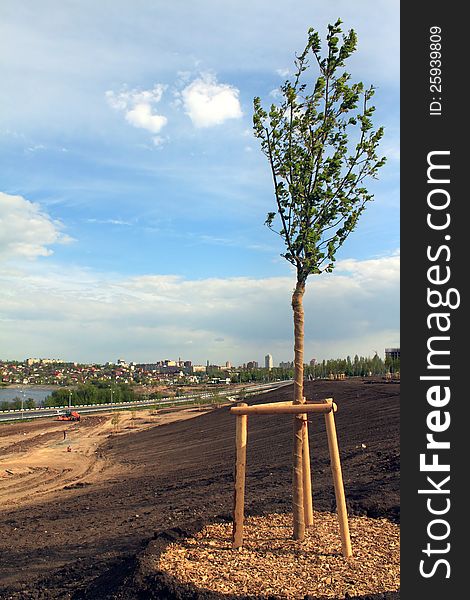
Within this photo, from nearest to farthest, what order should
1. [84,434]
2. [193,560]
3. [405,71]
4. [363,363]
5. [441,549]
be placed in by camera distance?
[441,549]
[405,71]
[193,560]
[84,434]
[363,363]

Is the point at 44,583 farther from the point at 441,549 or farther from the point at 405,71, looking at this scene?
the point at 405,71

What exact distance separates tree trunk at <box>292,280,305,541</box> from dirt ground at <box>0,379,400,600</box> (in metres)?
1.59

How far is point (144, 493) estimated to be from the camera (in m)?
14.4

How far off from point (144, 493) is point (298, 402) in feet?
30.2

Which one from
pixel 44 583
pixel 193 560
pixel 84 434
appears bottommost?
pixel 84 434

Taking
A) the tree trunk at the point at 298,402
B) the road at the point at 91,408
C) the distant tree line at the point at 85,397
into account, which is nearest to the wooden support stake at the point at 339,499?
the tree trunk at the point at 298,402

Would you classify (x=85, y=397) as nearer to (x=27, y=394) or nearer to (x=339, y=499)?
(x=27, y=394)

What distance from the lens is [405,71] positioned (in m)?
5.08

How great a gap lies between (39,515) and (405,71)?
39.4 ft

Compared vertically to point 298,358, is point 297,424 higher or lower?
lower

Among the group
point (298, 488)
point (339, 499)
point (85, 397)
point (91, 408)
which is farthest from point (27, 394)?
point (339, 499)

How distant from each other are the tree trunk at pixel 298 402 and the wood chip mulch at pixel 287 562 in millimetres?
313

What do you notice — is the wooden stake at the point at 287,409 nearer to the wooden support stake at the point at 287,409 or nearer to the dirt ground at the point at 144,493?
the wooden support stake at the point at 287,409

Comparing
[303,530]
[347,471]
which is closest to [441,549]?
[303,530]
